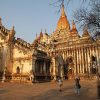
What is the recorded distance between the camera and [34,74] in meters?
32.4

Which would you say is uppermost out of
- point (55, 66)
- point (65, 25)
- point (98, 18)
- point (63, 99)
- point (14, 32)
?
point (65, 25)

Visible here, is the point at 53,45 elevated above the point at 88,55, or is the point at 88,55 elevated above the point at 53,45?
the point at 53,45

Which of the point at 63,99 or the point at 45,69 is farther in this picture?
the point at 45,69

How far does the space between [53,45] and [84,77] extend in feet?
47.1

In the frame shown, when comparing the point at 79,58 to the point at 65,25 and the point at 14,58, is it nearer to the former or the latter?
the point at 14,58

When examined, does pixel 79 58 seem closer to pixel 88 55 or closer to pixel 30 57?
pixel 88 55

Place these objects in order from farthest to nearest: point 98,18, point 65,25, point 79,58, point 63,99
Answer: point 65,25
point 79,58
point 63,99
point 98,18

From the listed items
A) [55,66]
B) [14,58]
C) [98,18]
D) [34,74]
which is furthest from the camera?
[55,66]

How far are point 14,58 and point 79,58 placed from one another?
1773 cm

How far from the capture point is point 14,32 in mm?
38156

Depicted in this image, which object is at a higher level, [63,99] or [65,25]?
[65,25]

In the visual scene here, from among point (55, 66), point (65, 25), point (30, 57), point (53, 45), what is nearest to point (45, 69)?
point (55, 66)

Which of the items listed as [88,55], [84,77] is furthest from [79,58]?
[84,77]

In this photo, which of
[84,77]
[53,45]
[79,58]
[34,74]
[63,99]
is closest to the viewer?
[63,99]
